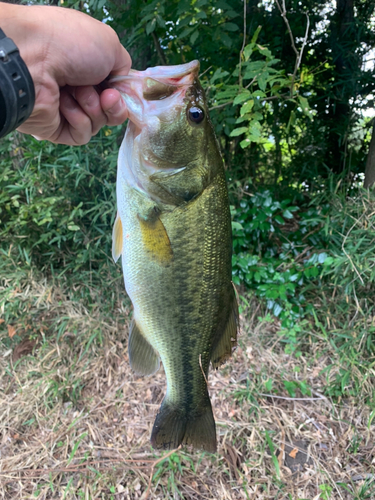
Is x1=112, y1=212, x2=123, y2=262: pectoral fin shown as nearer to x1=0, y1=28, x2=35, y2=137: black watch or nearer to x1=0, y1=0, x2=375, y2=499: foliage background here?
x1=0, y1=28, x2=35, y2=137: black watch

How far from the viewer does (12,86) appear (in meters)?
0.98

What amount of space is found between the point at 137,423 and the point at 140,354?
1464mm

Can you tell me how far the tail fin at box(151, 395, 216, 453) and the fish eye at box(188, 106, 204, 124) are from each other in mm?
1305

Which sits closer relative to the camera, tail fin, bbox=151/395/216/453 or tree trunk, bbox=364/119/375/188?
tail fin, bbox=151/395/216/453

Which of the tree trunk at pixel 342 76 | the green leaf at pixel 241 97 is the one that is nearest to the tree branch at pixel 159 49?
the green leaf at pixel 241 97

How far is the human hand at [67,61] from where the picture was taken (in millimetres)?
1082

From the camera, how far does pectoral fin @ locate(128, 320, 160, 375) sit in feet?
4.71

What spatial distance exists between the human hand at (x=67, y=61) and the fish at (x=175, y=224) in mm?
84

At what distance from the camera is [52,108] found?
1.27 m

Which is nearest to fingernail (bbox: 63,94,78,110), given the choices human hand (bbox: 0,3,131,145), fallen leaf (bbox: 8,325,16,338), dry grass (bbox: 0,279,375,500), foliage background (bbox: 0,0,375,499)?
human hand (bbox: 0,3,131,145)

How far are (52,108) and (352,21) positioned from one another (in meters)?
3.20

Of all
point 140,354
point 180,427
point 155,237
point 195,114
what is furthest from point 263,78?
point 180,427

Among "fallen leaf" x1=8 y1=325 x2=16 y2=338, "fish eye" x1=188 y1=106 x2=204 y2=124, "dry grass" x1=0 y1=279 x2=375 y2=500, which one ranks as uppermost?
"fish eye" x1=188 y1=106 x2=204 y2=124

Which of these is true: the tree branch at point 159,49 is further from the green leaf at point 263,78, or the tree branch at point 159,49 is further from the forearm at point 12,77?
the forearm at point 12,77
